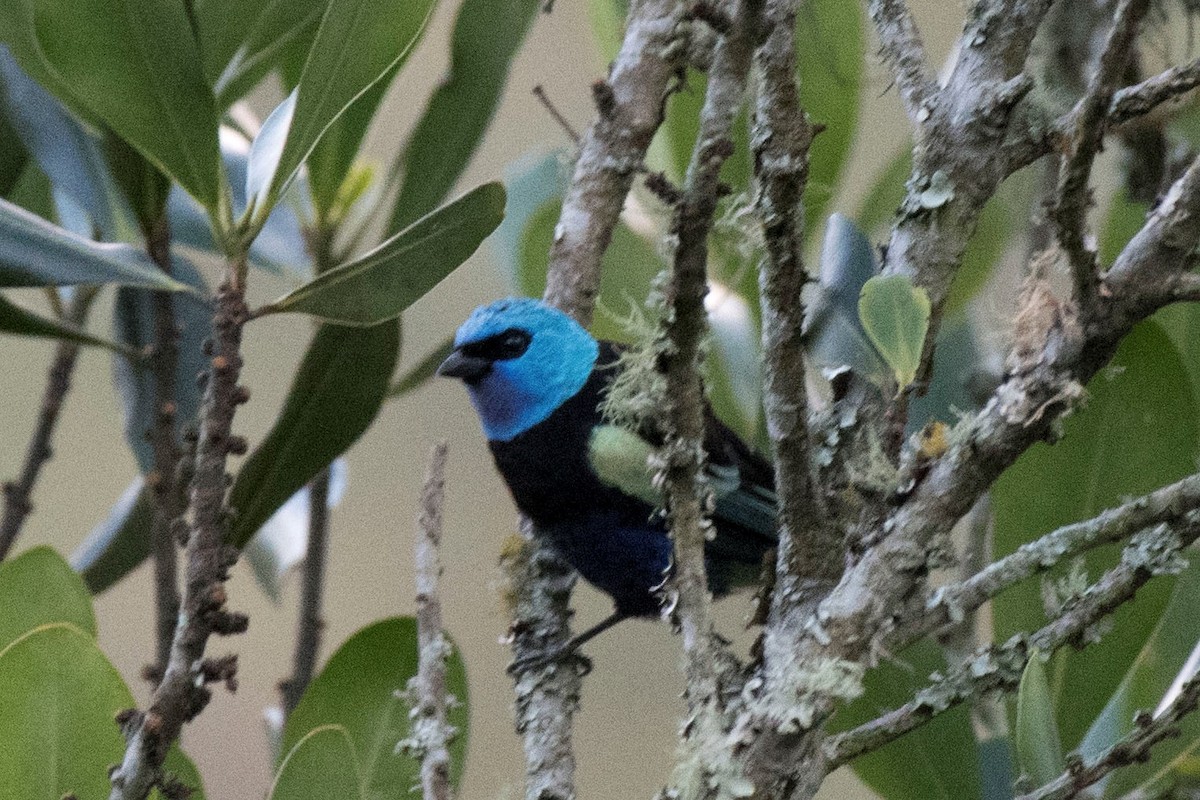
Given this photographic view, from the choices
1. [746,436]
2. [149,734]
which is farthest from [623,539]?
[149,734]

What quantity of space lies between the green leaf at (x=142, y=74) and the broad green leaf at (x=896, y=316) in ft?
1.77

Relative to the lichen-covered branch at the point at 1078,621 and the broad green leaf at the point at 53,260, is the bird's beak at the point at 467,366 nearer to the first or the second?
the broad green leaf at the point at 53,260

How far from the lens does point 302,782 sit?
0.91 metres

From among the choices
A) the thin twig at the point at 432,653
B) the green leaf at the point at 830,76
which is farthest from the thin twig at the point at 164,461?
the green leaf at the point at 830,76

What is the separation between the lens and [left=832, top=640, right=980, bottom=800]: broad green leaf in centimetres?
111

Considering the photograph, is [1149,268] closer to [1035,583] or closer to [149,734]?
[1035,583]

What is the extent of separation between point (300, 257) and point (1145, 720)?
1.13 m

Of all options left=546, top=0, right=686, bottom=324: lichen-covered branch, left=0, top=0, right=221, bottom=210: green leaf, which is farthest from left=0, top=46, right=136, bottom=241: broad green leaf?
left=546, top=0, right=686, bottom=324: lichen-covered branch

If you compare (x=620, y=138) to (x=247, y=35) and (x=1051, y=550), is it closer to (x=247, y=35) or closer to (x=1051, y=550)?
(x=247, y=35)

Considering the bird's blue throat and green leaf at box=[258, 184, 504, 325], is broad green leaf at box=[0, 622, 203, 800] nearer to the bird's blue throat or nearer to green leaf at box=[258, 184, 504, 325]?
green leaf at box=[258, 184, 504, 325]

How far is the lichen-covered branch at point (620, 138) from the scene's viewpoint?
114 centimetres

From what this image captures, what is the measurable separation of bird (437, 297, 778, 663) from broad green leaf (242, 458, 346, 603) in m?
0.37

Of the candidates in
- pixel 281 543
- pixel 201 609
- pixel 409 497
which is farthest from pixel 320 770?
pixel 409 497

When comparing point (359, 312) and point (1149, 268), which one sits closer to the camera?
point (1149, 268)
